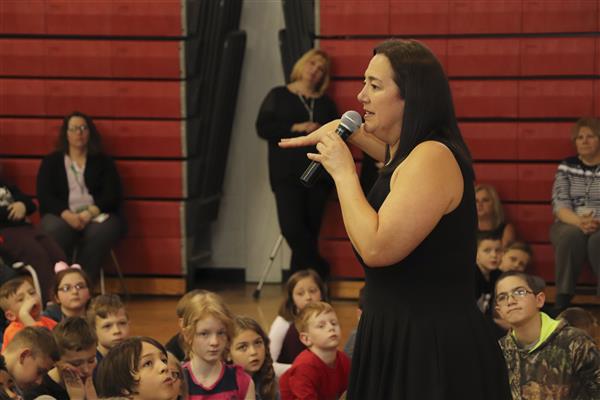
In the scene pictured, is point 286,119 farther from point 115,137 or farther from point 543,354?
point 543,354

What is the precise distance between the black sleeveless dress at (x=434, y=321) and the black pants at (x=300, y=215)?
205 inches

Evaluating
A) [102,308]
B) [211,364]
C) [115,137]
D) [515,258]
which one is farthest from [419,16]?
[211,364]

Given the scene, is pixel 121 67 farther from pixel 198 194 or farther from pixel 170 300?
pixel 170 300

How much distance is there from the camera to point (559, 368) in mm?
4457

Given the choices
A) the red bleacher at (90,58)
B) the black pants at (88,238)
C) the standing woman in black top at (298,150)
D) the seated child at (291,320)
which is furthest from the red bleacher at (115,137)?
the seated child at (291,320)

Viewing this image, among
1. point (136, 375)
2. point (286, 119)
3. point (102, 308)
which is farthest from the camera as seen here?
point (286, 119)

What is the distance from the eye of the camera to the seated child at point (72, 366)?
15.0 feet

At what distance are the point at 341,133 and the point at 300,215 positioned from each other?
508 cm

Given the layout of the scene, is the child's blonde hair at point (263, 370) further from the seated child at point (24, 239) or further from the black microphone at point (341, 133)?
the seated child at point (24, 239)

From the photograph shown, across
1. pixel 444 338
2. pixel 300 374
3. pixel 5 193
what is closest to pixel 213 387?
pixel 300 374

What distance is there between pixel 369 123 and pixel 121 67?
575cm

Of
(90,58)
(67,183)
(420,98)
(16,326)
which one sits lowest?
(16,326)

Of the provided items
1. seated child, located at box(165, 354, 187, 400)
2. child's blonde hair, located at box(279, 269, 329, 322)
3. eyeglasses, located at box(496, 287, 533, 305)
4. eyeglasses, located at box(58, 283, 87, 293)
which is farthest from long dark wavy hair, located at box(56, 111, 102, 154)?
eyeglasses, located at box(496, 287, 533, 305)

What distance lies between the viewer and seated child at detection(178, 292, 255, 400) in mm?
4453
